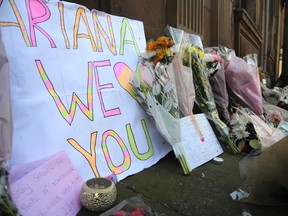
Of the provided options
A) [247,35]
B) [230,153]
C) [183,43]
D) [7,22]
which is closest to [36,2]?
[7,22]

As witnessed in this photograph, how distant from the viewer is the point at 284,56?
1112 cm

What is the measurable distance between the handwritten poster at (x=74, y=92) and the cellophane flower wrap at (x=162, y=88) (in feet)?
0.38

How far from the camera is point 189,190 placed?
69.4 inches

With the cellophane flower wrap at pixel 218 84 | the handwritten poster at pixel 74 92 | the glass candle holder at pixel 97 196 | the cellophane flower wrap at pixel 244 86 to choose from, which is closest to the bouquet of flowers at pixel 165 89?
the handwritten poster at pixel 74 92

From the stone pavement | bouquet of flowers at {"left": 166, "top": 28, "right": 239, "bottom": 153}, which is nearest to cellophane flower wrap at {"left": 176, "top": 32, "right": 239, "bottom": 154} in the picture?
bouquet of flowers at {"left": 166, "top": 28, "right": 239, "bottom": 153}

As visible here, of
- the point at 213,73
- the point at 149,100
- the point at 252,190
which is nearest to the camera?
the point at 252,190

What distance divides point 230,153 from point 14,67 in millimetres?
1805

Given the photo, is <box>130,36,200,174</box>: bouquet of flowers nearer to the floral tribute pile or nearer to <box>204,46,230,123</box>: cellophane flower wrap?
the floral tribute pile

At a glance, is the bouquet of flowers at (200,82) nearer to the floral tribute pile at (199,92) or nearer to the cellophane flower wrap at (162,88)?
the floral tribute pile at (199,92)

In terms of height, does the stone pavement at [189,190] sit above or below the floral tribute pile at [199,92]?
below

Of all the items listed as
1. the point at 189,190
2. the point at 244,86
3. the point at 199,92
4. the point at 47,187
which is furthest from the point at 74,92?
the point at 244,86

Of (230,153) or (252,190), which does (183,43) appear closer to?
(230,153)

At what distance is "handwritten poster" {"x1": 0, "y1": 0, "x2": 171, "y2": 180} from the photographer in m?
1.56

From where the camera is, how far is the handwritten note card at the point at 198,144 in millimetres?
2121
